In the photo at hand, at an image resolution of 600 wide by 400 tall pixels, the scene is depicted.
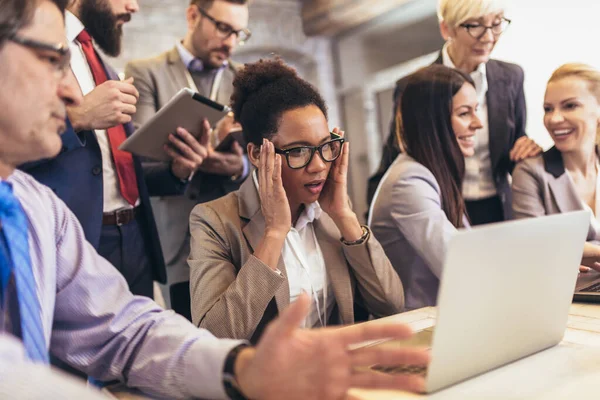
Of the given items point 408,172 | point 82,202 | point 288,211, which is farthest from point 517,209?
point 82,202

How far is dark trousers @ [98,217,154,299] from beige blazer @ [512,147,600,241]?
4.22ft

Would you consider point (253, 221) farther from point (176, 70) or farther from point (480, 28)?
point (480, 28)

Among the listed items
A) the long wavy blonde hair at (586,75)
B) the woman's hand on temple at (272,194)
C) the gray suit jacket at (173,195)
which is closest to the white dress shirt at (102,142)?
the gray suit jacket at (173,195)

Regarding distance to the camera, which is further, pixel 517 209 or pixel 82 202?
pixel 517 209

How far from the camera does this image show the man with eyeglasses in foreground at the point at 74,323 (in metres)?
0.61

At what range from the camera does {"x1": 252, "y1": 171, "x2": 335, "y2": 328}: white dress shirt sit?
4.39 feet

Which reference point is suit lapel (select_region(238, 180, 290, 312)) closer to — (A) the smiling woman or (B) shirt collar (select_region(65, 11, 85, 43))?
(B) shirt collar (select_region(65, 11, 85, 43))

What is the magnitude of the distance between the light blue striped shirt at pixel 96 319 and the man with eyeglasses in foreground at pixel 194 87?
1.01 meters

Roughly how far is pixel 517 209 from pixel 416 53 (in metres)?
3.49

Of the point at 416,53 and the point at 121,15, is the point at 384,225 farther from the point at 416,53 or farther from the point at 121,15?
the point at 416,53

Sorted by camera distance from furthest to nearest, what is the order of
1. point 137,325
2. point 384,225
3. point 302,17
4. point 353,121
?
1. point 353,121
2. point 302,17
3. point 384,225
4. point 137,325

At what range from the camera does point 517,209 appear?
197 centimetres

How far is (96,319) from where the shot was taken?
89 centimetres

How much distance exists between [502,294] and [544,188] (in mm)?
1329
